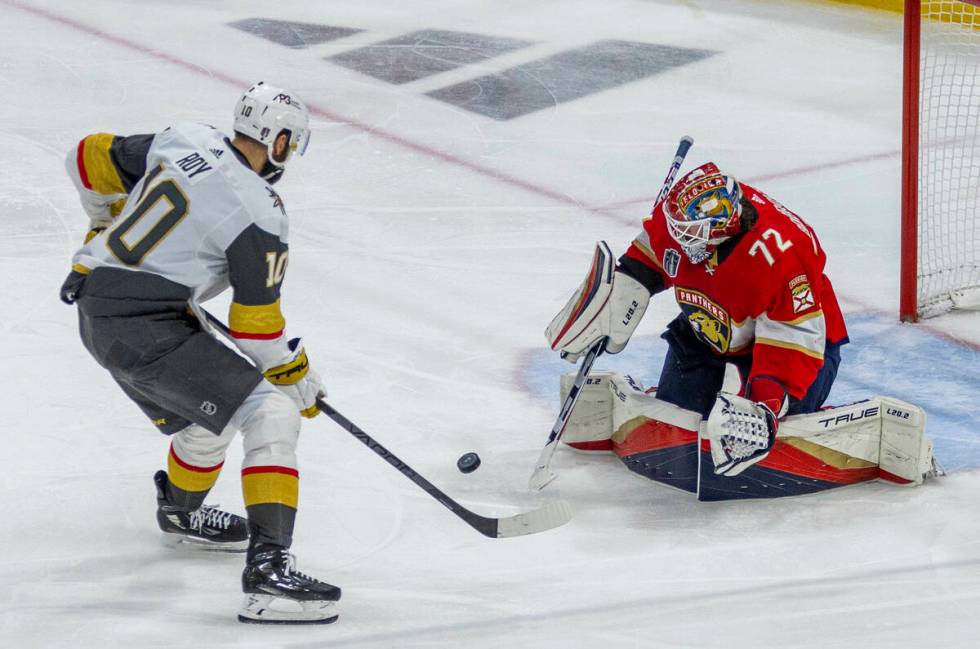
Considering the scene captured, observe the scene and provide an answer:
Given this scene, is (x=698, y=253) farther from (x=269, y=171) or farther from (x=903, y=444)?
(x=269, y=171)

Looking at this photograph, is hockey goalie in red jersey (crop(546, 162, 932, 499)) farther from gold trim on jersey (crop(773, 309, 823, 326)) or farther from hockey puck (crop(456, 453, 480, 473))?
hockey puck (crop(456, 453, 480, 473))

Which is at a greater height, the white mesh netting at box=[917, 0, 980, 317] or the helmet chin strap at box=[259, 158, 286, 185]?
the helmet chin strap at box=[259, 158, 286, 185]

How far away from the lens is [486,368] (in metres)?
4.34

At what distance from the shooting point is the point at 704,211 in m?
3.38

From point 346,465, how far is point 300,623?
2.52ft

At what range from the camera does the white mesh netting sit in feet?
15.9

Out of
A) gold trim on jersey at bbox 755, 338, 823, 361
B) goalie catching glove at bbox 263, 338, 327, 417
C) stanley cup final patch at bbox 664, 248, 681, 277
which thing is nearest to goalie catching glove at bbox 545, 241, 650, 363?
stanley cup final patch at bbox 664, 248, 681, 277

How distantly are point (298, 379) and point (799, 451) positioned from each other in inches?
46.3

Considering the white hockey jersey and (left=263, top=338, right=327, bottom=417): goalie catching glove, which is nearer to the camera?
the white hockey jersey

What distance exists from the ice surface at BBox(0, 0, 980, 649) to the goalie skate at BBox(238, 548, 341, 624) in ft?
0.11

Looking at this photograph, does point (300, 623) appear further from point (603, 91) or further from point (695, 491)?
point (603, 91)

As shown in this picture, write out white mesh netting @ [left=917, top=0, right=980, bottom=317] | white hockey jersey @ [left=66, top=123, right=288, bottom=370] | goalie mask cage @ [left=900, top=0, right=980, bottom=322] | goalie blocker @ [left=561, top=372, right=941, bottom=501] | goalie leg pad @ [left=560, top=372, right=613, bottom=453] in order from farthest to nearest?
1. white mesh netting @ [left=917, top=0, right=980, bottom=317]
2. goalie mask cage @ [left=900, top=0, right=980, bottom=322]
3. goalie leg pad @ [left=560, top=372, right=613, bottom=453]
4. goalie blocker @ [left=561, top=372, right=941, bottom=501]
5. white hockey jersey @ [left=66, top=123, right=288, bottom=370]

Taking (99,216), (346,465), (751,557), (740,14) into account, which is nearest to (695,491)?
(751,557)

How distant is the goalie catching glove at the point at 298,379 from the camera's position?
120 inches
